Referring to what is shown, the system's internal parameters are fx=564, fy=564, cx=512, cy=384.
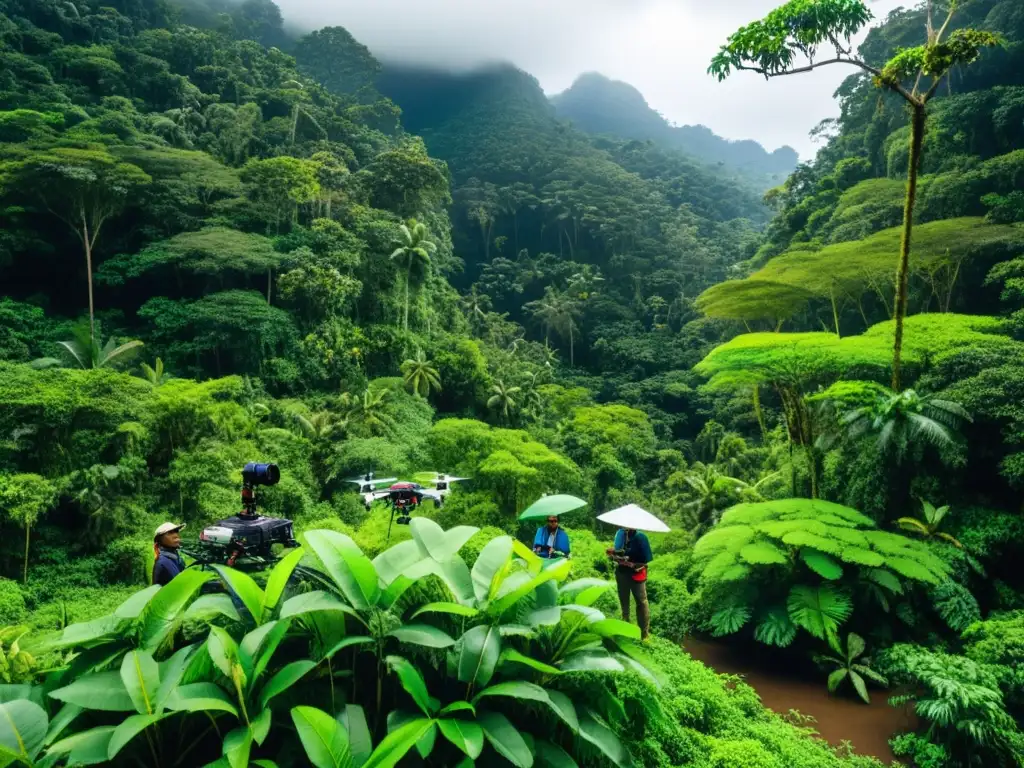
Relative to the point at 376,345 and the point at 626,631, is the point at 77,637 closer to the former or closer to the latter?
the point at 626,631

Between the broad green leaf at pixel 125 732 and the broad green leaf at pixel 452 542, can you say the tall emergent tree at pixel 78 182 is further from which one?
the broad green leaf at pixel 125 732

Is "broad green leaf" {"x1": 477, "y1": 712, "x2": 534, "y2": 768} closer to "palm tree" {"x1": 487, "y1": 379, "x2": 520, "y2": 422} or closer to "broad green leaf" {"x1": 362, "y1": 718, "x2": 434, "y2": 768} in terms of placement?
"broad green leaf" {"x1": 362, "y1": 718, "x2": 434, "y2": 768}

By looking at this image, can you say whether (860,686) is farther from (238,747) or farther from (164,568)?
(164,568)

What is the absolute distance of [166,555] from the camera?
3695 mm

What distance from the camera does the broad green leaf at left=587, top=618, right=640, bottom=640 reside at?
2749 millimetres

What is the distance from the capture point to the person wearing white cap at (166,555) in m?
3.61

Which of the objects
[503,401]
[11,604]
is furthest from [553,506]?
[503,401]

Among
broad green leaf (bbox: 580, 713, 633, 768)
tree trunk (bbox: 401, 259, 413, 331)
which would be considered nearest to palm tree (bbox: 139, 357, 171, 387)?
tree trunk (bbox: 401, 259, 413, 331)

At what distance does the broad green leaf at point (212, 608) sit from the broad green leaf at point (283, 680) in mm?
436

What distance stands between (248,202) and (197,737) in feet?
75.8

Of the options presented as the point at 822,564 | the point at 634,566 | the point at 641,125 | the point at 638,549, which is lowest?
the point at 822,564

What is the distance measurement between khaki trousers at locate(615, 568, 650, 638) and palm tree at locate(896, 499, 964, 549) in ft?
20.4

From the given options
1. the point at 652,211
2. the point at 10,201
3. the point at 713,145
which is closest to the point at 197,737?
the point at 10,201

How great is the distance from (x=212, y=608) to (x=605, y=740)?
1820mm
